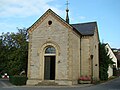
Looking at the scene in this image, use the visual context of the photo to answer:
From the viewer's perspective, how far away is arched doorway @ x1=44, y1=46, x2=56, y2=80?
1185 inches

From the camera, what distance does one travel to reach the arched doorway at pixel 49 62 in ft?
98.8

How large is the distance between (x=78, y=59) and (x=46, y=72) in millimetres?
5272

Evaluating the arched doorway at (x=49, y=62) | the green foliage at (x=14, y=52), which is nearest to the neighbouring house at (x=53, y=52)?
the arched doorway at (x=49, y=62)

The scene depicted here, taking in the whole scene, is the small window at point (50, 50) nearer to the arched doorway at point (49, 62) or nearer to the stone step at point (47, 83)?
the arched doorway at point (49, 62)

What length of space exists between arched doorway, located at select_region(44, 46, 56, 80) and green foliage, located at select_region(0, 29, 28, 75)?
312 inches

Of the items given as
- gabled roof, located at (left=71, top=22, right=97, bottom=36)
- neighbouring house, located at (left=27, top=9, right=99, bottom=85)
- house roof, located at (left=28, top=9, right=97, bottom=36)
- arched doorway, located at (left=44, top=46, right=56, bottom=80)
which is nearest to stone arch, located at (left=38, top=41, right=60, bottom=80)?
neighbouring house, located at (left=27, top=9, right=99, bottom=85)

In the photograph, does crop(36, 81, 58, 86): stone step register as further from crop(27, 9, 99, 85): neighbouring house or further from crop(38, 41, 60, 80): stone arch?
crop(38, 41, 60, 80): stone arch

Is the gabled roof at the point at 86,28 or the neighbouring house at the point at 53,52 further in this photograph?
the gabled roof at the point at 86,28

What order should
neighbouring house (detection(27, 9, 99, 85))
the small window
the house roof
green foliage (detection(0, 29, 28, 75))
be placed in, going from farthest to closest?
green foliage (detection(0, 29, 28, 75)) → the house roof → the small window → neighbouring house (detection(27, 9, 99, 85))

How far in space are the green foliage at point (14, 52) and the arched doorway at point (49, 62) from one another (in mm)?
7934

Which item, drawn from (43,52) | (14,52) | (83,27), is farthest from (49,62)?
(14,52)

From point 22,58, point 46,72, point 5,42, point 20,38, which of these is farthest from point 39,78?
point 5,42

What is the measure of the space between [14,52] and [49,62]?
13.1m

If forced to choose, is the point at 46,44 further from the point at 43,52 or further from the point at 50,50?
the point at 43,52
